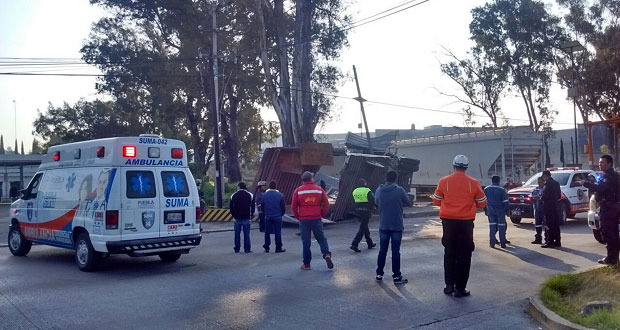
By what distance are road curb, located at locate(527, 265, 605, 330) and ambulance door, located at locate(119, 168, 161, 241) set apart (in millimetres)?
6747

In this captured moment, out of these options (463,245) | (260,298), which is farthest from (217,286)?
(463,245)

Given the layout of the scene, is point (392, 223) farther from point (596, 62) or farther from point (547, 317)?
point (596, 62)

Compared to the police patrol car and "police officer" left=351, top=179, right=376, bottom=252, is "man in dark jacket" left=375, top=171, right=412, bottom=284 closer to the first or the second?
"police officer" left=351, top=179, right=376, bottom=252

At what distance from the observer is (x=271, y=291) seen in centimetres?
951

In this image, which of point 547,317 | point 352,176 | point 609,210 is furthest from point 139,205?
point 352,176

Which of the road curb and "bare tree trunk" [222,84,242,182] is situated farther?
"bare tree trunk" [222,84,242,182]

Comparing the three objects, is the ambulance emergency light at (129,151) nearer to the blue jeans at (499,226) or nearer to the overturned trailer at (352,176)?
the blue jeans at (499,226)

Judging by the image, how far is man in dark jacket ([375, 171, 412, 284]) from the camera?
9922 mm

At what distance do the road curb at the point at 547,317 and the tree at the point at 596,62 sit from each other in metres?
33.5

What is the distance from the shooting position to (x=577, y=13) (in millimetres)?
40656

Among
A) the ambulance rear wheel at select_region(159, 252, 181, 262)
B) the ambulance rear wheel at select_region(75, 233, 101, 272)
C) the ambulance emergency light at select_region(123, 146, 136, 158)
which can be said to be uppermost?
the ambulance emergency light at select_region(123, 146, 136, 158)

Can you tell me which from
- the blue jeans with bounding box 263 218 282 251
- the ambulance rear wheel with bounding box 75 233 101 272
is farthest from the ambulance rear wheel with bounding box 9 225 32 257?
the blue jeans with bounding box 263 218 282 251

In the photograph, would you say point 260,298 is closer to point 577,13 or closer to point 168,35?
point 168,35

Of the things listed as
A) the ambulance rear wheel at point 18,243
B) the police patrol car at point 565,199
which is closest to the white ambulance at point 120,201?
the ambulance rear wheel at point 18,243
